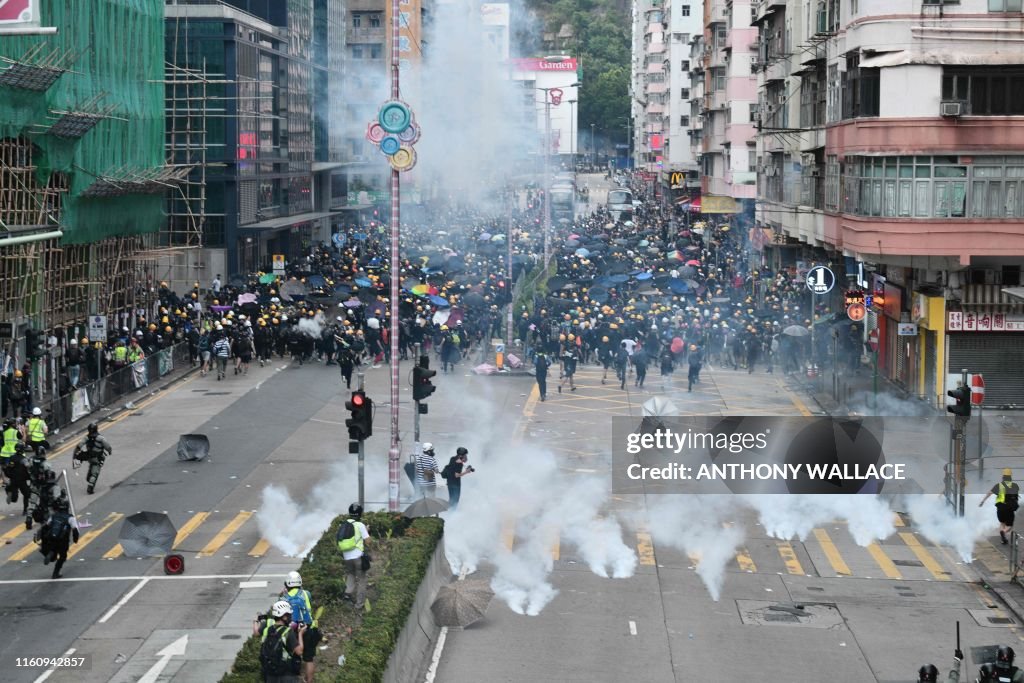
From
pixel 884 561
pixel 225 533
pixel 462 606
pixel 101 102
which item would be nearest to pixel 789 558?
pixel 884 561

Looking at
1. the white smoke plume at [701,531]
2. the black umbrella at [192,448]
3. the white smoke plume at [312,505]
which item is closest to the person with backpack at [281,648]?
the white smoke plume at [701,531]

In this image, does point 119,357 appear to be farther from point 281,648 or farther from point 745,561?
point 281,648

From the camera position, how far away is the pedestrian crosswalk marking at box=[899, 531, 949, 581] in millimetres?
24172

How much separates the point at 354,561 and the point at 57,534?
592 centimetres

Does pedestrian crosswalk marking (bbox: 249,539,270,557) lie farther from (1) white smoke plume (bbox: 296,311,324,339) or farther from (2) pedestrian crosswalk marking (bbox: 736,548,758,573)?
(1) white smoke plume (bbox: 296,311,324,339)

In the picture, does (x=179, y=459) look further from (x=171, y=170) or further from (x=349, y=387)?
(x=171, y=170)

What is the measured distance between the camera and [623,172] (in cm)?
18375

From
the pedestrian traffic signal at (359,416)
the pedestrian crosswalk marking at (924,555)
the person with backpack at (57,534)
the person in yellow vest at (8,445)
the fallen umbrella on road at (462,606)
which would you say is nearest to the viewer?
the fallen umbrella on road at (462,606)

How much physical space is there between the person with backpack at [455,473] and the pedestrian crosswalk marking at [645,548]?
3.00 m

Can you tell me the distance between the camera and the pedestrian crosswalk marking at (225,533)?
25359mm

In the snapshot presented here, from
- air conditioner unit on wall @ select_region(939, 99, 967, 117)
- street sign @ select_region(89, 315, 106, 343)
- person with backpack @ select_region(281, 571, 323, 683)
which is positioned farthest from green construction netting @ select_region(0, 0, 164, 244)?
person with backpack @ select_region(281, 571, 323, 683)

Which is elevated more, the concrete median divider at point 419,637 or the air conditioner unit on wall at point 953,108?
the air conditioner unit on wall at point 953,108

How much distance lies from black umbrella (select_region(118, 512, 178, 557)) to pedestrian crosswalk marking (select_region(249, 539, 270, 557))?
126 centimetres

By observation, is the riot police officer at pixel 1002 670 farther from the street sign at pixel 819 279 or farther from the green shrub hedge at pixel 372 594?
the street sign at pixel 819 279
